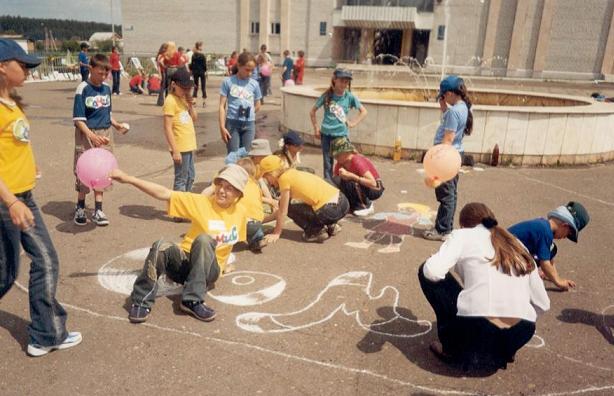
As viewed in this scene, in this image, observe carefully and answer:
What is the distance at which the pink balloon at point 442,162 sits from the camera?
15.9 feet

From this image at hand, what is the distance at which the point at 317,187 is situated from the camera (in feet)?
17.7

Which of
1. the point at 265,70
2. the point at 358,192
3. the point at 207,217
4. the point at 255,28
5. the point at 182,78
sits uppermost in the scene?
the point at 255,28

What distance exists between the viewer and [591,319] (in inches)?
161

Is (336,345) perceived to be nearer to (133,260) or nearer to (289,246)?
(289,246)

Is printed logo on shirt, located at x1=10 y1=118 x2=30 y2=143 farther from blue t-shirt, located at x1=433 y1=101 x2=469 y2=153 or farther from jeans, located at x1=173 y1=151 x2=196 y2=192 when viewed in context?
blue t-shirt, located at x1=433 y1=101 x2=469 y2=153

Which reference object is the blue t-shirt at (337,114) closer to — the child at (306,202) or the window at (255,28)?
the child at (306,202)

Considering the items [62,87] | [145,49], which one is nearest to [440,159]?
[62,87]

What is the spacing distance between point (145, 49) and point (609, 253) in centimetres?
5319

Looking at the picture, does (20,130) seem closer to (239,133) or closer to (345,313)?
(345,313)

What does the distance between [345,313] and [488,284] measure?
4.47 feet

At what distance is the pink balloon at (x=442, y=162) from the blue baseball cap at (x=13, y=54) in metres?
3.50

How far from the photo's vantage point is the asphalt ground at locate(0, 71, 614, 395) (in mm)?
3150

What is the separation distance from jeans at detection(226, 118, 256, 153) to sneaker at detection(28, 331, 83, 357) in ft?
12.3

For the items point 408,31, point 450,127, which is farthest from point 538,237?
point 408,31
